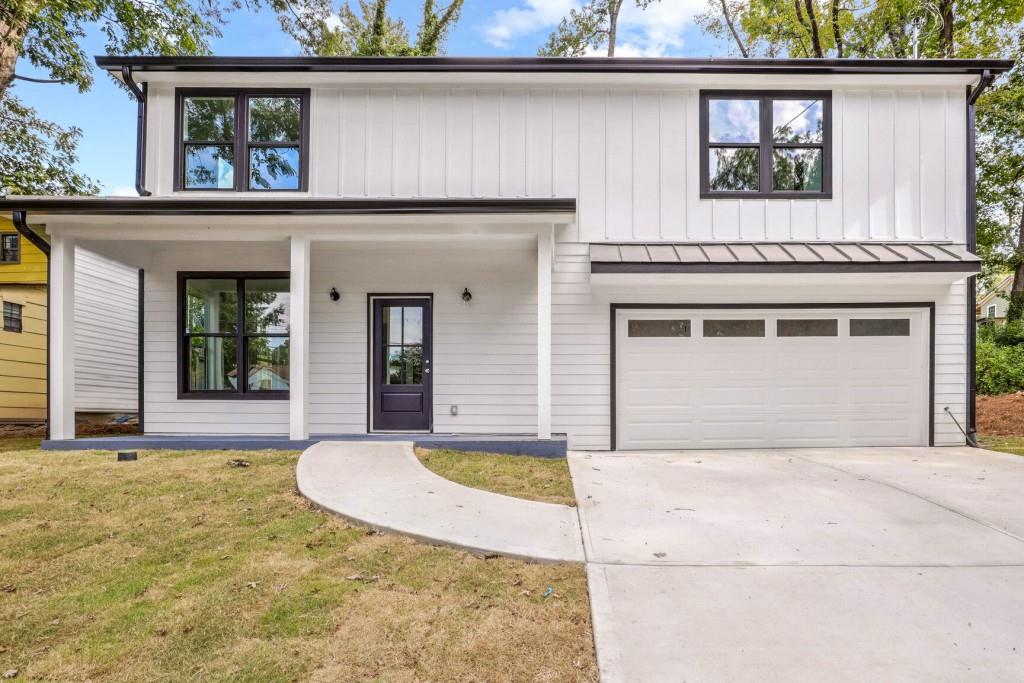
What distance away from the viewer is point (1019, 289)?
1566 centimetres

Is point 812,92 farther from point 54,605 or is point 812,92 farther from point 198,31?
point 198,31

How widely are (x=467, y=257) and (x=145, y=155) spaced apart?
479 cm

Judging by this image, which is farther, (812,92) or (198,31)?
(198,31)

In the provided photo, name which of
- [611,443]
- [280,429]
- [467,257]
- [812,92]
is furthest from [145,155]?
[812,92]

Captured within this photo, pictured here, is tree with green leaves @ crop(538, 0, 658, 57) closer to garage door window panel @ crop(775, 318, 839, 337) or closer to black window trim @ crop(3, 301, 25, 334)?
garage door window panel @ crop(775, 318, 839, 337)

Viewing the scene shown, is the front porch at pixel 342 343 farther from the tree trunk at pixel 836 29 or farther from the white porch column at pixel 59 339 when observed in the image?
the tree trunk at pixel 836 29

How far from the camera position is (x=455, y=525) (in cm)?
372

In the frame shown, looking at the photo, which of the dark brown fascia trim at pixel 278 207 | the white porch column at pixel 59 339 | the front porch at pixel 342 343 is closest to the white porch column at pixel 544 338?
the dark brown fascia trim at pixel 278 207

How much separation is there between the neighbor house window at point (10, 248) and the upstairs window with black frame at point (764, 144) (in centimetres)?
1229

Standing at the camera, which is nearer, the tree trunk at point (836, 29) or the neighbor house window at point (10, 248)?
the neighbor house window at point (10, 248)

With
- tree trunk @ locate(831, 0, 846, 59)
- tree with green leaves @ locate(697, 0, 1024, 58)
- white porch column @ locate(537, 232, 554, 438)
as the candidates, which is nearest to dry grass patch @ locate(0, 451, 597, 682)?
white porch column @ locate(537, 232, 554, 438)

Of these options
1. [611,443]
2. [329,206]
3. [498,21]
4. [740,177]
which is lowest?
[611,443]

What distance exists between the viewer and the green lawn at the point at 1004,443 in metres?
7.00

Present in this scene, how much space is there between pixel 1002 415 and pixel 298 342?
11940mm
